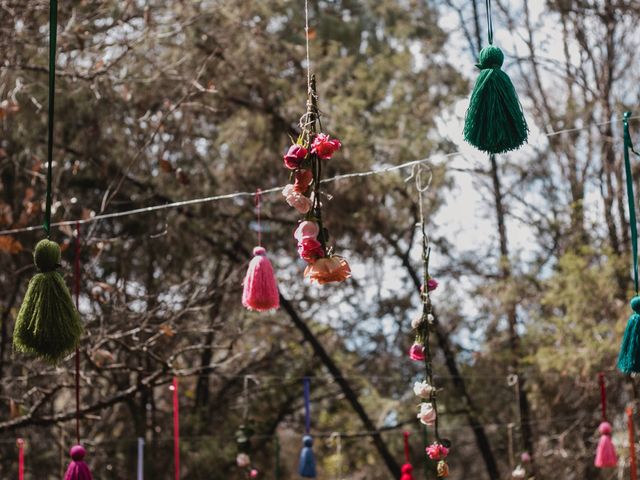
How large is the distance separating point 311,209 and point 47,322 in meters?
0.78

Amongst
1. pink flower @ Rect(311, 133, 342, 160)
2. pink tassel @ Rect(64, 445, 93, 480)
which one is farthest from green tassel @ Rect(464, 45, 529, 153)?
pink tassel @ Rect(64, 445, 93, 480)

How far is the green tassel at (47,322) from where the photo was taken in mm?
2873

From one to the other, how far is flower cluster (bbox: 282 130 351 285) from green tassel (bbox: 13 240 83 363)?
0.68 m

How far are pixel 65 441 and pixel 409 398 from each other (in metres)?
2.57

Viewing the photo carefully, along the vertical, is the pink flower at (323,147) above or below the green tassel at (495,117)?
below

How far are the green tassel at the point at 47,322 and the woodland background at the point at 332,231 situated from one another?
312 cm

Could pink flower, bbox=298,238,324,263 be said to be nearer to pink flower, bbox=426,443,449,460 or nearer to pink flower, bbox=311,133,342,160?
pink flower, bbox=311,133,342,160

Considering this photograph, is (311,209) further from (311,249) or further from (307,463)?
(307,463)

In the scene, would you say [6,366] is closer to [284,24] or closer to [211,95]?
[211,95]

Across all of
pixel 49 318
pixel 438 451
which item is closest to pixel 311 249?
pixel 49 318

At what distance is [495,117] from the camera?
284 centimetres

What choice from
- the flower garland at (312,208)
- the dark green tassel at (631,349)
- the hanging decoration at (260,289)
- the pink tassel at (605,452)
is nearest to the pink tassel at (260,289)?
the hanging decoration at (260,289)

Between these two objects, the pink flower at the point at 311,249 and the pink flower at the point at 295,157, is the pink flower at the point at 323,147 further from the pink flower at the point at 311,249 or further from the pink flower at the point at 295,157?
the pink flower at the point at 311,249

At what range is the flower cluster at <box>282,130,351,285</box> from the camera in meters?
2.77
